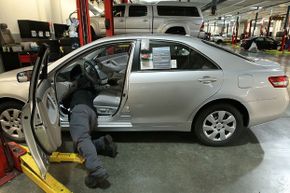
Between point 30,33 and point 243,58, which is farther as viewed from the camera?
point 30,33

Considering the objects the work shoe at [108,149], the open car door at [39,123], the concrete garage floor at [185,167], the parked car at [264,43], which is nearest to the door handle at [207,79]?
the concrete garage floor at [185,167]

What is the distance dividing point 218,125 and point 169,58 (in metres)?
1.05

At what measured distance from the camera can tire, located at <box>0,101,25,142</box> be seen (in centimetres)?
276

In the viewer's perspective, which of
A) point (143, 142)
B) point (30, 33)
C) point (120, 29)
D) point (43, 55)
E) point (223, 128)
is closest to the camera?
point (43, 55)

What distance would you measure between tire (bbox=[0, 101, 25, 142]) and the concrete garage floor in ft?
2.02

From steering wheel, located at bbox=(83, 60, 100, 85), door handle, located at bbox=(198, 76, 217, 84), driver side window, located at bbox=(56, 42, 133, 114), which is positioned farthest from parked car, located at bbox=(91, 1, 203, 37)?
door handle, located at bbox=(198, 76, 217, 84)

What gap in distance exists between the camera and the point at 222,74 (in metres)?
2.62

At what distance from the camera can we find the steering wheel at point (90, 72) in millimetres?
2964

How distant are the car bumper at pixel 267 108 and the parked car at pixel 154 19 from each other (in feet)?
20.0

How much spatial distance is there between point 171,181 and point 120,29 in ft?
23.5

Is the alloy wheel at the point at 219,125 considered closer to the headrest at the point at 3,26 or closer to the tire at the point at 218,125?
the tire at the point at 218,125

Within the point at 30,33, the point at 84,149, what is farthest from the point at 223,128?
the point at 30,33

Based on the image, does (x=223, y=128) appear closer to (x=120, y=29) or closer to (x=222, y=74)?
(x=222, y=74)

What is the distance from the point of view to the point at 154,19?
8359 mm
